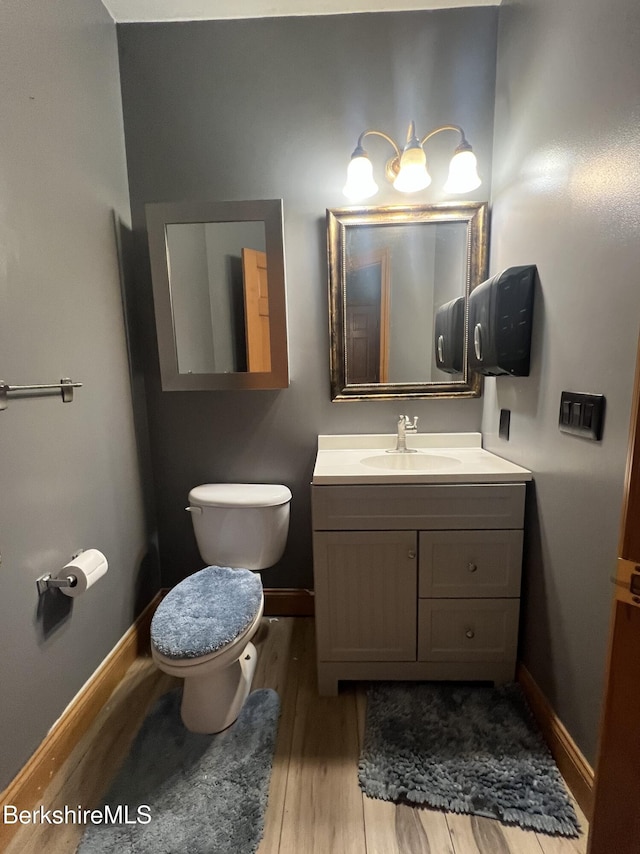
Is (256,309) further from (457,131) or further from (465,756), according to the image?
(465,756)

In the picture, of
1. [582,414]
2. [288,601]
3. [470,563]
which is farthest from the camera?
[288,601]

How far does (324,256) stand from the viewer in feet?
5.44

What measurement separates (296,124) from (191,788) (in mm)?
2302

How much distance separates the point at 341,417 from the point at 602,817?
1354 millimetres

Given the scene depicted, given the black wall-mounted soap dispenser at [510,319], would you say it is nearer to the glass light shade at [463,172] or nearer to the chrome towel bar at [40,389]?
the glass light shade at [463,172]

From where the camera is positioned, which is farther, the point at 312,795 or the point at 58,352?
the point at 58,352

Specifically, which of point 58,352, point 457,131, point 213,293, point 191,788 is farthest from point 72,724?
point 457,131

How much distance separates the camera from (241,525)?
1.60 m

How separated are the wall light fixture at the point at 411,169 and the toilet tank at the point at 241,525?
125cm

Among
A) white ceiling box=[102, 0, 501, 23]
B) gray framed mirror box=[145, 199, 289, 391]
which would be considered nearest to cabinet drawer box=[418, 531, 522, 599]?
gray framed mirror box=[145, 199, 289, 391]

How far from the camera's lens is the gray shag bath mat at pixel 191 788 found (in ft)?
3.25

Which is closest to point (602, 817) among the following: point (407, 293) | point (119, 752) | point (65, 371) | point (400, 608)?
point (400, 608)

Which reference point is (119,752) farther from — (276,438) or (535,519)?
(535,519)

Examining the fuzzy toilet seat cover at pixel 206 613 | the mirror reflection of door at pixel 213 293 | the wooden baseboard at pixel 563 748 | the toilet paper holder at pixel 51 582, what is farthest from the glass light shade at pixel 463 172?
the toilet paper holder at pixel 51 582
